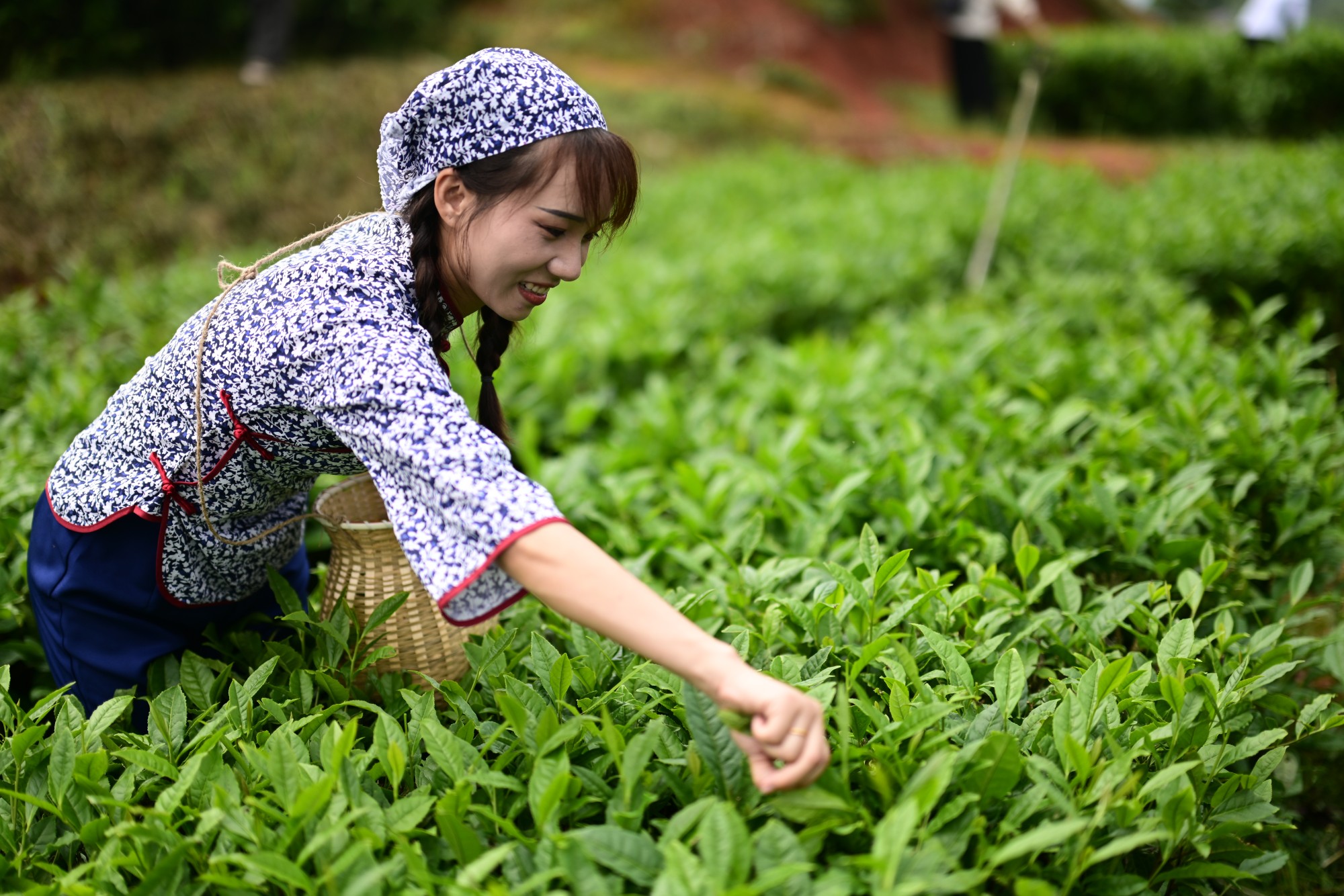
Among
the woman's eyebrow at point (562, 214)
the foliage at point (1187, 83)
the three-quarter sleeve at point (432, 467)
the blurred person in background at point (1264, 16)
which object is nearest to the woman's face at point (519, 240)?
the woman's eyebrow at point (562, 214)

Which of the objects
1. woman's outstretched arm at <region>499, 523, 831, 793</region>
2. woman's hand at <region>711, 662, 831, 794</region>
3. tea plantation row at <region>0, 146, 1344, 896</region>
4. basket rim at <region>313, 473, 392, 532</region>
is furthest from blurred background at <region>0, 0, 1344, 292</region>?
woman's hand at <region>711, 662, 831, 794</region>

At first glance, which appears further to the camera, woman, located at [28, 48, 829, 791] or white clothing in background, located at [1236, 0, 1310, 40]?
white clothing in background, located at [1236, 0, 1310, 40]

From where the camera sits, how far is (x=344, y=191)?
7.21 metres

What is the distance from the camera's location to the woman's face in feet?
4.80

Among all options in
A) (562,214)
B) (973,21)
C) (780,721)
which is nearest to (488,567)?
(780,721)

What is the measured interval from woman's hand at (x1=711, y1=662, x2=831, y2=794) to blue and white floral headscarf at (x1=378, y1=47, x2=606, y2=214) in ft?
2.58

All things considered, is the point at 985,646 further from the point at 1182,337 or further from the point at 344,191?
the point at 344,191

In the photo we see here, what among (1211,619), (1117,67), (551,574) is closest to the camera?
(551,574)

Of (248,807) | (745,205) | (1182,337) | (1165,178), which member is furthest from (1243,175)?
(248,807)

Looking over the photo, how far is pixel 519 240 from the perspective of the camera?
1.47 meters

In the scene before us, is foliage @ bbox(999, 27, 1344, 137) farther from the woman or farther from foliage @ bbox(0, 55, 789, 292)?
the woman

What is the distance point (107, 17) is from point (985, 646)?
7.24 m

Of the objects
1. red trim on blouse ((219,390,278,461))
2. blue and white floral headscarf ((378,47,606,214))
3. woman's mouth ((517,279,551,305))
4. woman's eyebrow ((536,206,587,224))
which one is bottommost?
red trim on blouse ((219,390,278,461))

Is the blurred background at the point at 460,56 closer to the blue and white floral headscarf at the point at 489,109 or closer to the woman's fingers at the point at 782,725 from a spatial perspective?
the blue and white floral headscarf at the point at 489,109
